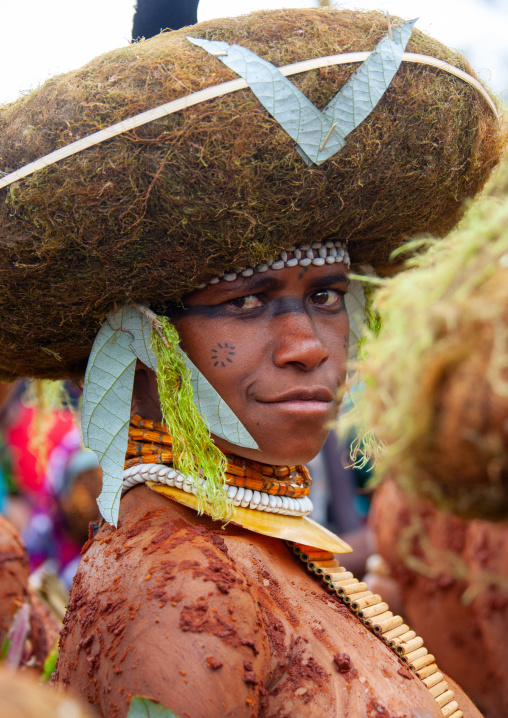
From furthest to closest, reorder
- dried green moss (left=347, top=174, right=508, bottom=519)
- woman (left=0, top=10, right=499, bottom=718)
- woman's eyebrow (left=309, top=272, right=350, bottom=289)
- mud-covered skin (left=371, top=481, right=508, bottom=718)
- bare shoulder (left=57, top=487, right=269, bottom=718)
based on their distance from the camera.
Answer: mud-covered skin (left=371, top=481, right=508, bottom=718), woman's eyebrow (left=309, top=272, right=350, bottom=289), woman (left=0, top=10, right=499, bottom=718), bare shoulder (left=57, top=487, right=269, bottom=718), dried green moss (left=347, top=174, right=508, bottom=519)

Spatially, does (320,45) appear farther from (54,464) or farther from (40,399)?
(54,464)

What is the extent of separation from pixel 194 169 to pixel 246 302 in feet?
1.22

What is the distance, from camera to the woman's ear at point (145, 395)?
1.75 meters

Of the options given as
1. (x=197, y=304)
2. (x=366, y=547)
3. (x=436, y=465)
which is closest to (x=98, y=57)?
(x=197, y=304)

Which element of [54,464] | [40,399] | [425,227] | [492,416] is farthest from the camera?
[54,464]

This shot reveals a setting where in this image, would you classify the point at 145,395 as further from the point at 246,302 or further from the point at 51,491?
the point at 51,491

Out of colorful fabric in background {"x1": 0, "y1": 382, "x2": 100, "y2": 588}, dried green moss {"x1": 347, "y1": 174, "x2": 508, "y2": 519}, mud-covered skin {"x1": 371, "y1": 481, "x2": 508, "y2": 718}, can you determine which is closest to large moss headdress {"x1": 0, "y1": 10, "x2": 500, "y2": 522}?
dried green moss {"x1": 347, "y1": 174, "x2": 508, "y2": 519}

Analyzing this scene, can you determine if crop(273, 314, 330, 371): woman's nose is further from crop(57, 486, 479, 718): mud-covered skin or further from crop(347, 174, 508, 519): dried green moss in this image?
crop(347, 174, 508, 519): dried green moss

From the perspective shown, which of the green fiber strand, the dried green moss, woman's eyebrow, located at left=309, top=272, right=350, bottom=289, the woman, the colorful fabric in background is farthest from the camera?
the colorful fabric in background

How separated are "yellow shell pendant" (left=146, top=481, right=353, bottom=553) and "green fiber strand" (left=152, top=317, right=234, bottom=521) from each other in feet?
0.15

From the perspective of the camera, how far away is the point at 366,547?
475 centimetres

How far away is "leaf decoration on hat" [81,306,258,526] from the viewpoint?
1575 millimetres

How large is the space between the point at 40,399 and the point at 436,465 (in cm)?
183

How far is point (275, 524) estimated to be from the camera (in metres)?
1.68
